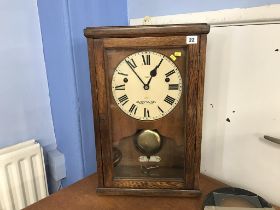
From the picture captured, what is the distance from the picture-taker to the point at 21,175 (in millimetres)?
1044

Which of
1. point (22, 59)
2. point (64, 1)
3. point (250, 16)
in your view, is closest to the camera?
point (250, 16)

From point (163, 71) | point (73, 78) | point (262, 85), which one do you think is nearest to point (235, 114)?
point (262, 85)

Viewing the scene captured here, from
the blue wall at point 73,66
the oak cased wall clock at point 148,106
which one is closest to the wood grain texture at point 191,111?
the oak cased wall clock at point 148,106

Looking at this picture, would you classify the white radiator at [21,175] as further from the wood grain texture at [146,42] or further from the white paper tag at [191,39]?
the white paper tag at [191,39]

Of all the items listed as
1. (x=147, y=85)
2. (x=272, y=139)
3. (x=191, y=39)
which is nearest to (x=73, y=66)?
(x=147, y=85)

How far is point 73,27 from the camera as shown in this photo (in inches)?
36.4

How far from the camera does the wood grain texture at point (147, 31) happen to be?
0.64 meters

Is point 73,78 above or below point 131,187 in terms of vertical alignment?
above

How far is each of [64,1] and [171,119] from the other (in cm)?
53

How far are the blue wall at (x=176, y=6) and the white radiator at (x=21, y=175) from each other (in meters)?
0.64

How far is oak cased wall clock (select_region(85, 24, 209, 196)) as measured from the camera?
0.67m

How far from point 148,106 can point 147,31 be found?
0.65 feet

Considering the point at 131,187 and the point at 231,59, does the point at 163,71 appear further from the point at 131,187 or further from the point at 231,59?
the point at 131,187

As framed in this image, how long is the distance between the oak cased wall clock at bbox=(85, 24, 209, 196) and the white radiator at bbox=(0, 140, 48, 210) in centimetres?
42
